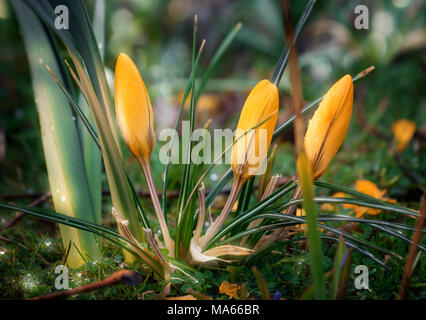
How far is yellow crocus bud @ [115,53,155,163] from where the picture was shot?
20.1 inches

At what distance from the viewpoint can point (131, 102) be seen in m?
0.51

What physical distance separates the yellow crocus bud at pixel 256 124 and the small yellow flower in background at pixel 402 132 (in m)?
0.86

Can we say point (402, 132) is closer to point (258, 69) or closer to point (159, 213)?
point (159, 213)

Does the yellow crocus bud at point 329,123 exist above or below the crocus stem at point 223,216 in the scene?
above

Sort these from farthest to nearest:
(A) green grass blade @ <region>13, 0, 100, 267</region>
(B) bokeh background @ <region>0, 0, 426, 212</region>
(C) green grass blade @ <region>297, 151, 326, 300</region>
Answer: (B) bokeh background @ <region>0, 0, 426, 212</region>, (A) green grass blade @ <region>13, 0, 100, 267</region>, (C) green grass blade @ <region>297, 151, 326, 300</region>

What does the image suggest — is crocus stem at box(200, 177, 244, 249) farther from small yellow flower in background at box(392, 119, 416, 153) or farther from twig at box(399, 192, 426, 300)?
small yellow flower in background at box(392, 119, 416, 153)

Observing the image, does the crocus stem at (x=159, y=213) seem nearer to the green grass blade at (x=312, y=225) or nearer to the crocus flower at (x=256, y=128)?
the crocus flower at (x=256, y=128)

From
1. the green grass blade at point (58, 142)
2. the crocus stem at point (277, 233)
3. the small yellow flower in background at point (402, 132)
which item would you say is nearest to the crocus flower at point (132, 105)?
the green grass blade at point (58, 142)

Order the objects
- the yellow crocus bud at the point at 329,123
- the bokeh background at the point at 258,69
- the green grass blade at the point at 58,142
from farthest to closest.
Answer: the bokeh background at the point at 258,69 → the green grass blade at the point at 58,142 → the yellow crocus bud at the point at 329,123

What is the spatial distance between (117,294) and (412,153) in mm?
1058

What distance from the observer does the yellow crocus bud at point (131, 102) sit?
0.51 metres

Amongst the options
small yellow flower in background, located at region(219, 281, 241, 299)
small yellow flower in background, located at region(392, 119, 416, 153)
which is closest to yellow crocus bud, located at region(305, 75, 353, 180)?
small yellow flower in background, located at region(219, 281, 241, 299)

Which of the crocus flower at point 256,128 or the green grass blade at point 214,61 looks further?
the green grass blade at point 214,61

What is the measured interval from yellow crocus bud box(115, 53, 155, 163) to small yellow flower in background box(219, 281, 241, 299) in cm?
26
